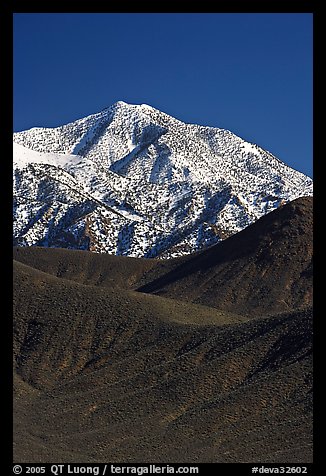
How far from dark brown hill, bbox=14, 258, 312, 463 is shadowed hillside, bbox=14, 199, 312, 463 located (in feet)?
0.30

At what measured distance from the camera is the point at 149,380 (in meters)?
52.7

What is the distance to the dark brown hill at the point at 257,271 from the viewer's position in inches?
3935

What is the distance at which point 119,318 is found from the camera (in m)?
66.1

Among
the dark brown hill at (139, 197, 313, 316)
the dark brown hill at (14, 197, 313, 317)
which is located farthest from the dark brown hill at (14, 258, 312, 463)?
the dark brown hill at (14, 197, 313, 317)

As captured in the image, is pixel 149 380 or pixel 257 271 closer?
pixel 149 380

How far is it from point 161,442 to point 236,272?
66061 millimetres

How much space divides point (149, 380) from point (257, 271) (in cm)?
5606

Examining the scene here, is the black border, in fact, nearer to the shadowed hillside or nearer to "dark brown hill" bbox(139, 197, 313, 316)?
the shadowed hillside

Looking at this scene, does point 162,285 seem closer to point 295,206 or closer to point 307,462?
point 295,206
